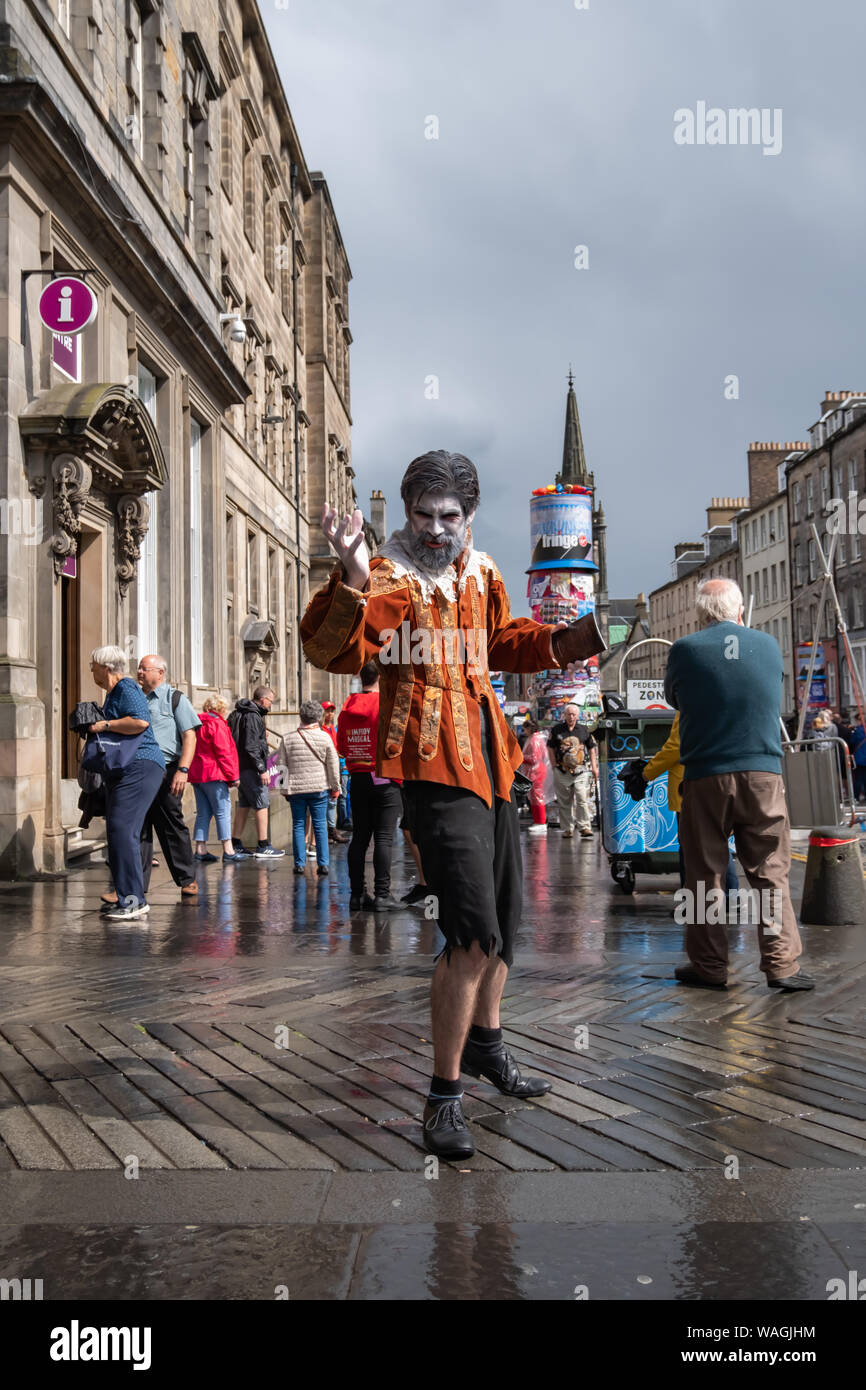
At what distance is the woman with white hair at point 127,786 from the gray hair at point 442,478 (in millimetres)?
5084

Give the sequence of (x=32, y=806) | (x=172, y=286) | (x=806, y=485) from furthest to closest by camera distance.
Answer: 1. (x=806, y=485)
2. (x=172, y=286)
3. (x=32, y=806)

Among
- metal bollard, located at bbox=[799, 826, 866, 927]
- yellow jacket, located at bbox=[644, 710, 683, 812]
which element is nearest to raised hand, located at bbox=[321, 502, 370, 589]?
yellow jacket, located at bbox=[644, 710, 683, 812]

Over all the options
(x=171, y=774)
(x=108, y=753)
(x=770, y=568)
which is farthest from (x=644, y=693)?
(x=770, y=568)

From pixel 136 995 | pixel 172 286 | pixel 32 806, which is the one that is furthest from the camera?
pixel 172 286

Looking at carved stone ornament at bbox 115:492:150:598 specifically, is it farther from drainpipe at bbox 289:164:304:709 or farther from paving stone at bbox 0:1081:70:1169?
drainpipe at bbox 289:164:304:709

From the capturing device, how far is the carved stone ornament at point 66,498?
40.7 feet

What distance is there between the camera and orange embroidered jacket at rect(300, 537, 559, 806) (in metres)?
3.74

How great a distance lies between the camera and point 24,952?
7.34 m

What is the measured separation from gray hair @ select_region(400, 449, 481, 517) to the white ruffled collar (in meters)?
0.10

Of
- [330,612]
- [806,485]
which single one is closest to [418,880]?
[330,612]

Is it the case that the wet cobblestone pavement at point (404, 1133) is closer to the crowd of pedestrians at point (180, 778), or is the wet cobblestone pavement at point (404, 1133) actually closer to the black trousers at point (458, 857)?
the black trousers at point (458, 857)

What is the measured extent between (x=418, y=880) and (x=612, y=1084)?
6.82 metres

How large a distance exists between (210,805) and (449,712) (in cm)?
968

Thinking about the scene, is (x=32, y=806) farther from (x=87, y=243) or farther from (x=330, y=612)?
(x=330, y=612)
